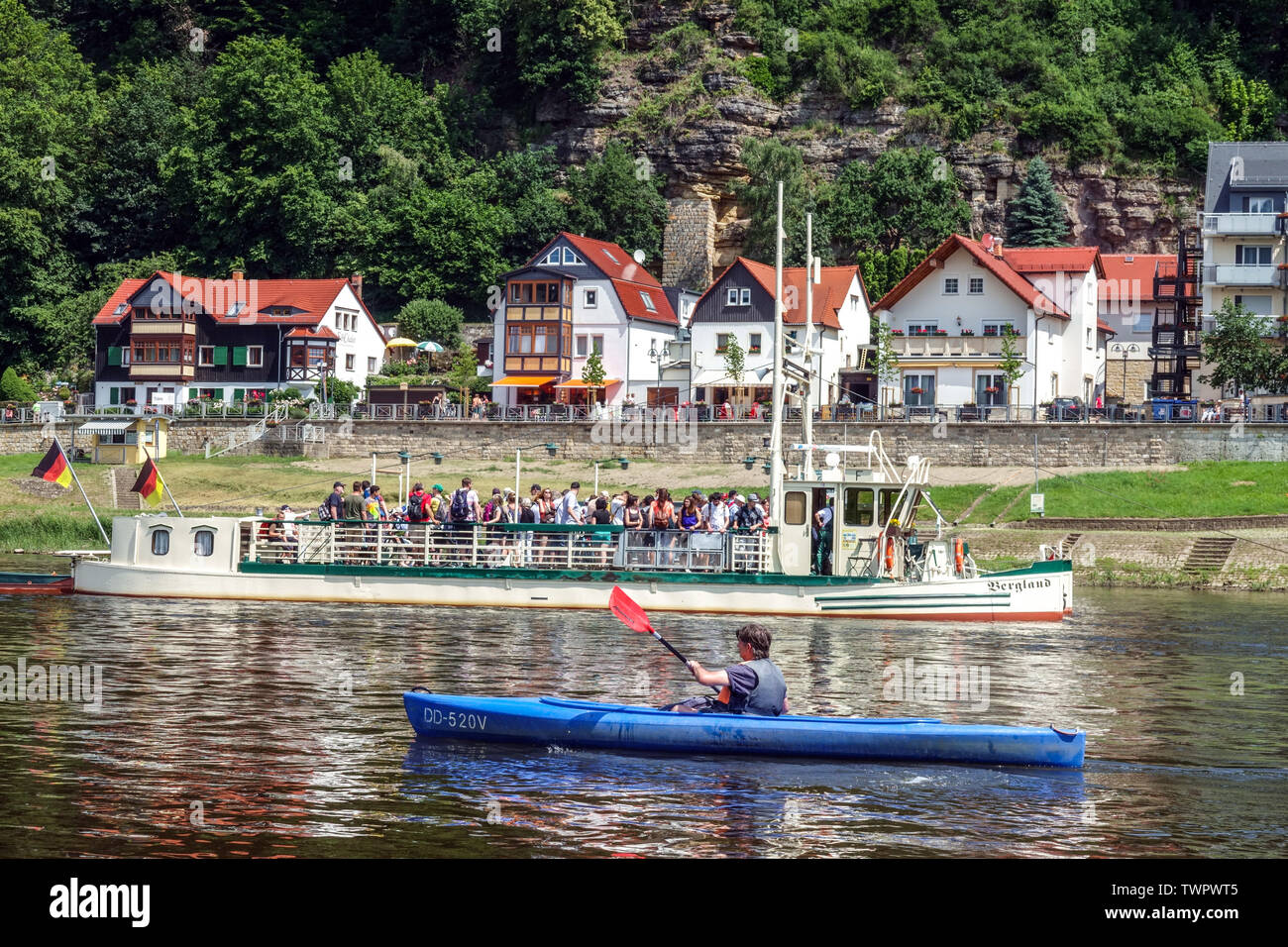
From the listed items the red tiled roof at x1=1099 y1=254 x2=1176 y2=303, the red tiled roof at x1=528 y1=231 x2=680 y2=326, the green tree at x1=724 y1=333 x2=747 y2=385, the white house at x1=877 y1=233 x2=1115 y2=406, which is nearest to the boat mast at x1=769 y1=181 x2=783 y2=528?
the white house at x1=877 y1=233 x2=1115 y2=406

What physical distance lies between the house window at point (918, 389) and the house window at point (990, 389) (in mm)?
2287

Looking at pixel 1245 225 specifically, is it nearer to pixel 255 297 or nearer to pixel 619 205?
pixel 619 205

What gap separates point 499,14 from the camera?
111 m

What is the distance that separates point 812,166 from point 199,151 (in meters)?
41.7

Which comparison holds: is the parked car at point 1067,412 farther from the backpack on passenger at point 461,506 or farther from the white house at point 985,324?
the backpack on passenger at point 461,506

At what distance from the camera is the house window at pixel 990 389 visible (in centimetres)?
7694

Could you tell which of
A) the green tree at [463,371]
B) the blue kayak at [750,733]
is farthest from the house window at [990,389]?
the blue kayak at [750,733]

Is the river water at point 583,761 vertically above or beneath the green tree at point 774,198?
beneath

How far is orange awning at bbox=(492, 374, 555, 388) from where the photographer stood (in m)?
85.9

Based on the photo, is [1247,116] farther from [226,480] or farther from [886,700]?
[886,700]

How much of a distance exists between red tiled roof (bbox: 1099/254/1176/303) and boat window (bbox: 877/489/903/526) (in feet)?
194

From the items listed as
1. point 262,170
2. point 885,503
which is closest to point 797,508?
point 885,503
